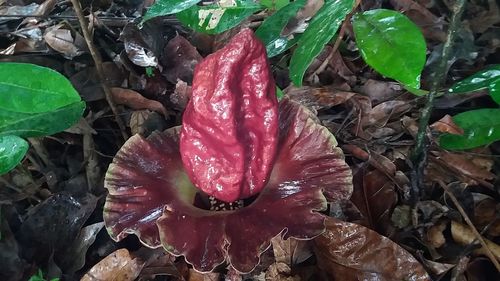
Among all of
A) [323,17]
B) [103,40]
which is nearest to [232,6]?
[323,17]

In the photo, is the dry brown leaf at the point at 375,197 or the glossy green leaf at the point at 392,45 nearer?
the glossy green leaf at the point at 392,45

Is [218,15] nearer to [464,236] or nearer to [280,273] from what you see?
[280,273]

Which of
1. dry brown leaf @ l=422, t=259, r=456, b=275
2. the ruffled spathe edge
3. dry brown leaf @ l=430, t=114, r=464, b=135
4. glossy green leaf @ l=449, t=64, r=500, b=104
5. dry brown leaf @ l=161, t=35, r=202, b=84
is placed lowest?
dry brown leaf @ l=422, t=259, r=456, b=275

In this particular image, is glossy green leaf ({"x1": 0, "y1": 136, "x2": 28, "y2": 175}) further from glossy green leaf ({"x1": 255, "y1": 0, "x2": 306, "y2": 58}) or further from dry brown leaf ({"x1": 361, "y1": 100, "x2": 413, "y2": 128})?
dry brown leaf ({"x1": 361, "y1": 100, "x2": 413, "y2": 128})

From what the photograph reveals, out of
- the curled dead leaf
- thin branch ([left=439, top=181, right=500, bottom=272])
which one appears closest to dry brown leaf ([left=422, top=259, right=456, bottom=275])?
thin branch ([left=439, top=181, right=500, bottom=272])

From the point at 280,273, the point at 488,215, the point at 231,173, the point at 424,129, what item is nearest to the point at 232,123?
the point at 231,173

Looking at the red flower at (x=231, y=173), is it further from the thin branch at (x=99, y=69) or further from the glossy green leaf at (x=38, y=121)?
the thin branch at (x=99, y=69)

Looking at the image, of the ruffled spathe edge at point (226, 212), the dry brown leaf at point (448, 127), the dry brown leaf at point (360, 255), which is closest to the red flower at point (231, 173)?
the ruffled spathe edge at point (226, 212)
